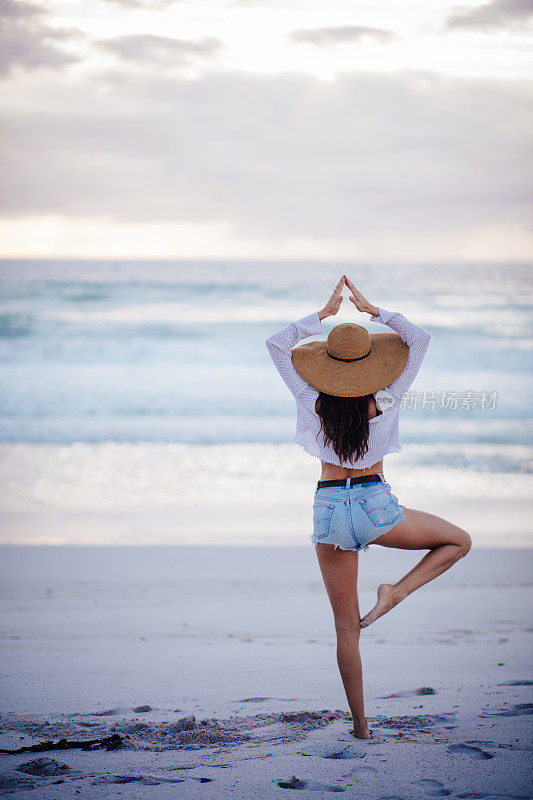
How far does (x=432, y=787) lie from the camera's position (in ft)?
8.61

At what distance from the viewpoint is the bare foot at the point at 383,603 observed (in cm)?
285

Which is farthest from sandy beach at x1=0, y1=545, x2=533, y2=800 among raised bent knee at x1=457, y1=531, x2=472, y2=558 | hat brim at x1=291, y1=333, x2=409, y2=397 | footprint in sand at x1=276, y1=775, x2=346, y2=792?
hat brim at x1=291, y1=333, x2=409, y2=397

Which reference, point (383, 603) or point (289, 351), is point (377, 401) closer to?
point (289, 351)

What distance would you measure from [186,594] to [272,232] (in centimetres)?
2946

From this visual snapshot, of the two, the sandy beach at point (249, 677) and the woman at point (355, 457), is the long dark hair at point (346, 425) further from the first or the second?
the sandy beach at point (249, 677)

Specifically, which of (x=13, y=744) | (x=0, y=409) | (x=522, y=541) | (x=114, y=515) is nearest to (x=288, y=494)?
(x=114, y=515)

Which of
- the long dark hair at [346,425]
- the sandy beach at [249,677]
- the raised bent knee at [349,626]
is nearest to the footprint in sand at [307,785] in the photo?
the sandy beach at [249,677]

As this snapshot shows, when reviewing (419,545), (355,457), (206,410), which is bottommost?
(419,545)

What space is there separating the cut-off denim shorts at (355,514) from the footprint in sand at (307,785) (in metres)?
0.85

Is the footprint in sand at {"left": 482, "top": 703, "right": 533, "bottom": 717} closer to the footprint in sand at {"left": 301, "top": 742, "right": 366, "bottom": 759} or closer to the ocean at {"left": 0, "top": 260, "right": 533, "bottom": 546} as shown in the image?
the footprint in sand at {"left": 301, "top": 742, "right": 366, "bottom": 759}

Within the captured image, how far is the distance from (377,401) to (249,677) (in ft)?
6.16

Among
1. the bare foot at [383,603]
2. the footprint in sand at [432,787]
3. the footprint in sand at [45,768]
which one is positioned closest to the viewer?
the footprint in sand at [432,787]

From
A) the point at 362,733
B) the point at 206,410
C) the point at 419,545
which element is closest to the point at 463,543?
the point at 419,545

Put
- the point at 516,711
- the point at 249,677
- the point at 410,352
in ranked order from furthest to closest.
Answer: the point at 249,677 < the point at 516,711 < the point at 410,352
